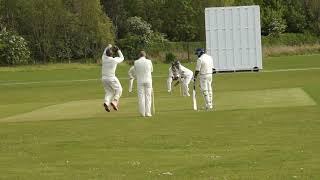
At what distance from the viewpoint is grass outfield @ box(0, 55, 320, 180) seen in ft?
41.3

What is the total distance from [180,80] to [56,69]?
42954 mm

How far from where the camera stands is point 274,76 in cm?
5066

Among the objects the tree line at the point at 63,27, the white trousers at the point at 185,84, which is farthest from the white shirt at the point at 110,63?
the tree line at the point at 63,27

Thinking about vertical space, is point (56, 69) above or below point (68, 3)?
below

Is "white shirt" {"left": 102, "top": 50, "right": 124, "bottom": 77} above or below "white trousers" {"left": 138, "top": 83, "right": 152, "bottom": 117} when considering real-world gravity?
above

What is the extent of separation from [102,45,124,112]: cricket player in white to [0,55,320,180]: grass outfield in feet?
2.14

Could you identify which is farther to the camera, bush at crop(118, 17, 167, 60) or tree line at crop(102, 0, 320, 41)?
tree line at crop(102, 0, 320, 41)

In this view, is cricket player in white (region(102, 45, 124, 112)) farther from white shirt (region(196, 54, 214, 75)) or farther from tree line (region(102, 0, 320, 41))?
tree line (region(102, 0, 320, 41))

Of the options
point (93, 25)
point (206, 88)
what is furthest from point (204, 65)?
point (93, 25)

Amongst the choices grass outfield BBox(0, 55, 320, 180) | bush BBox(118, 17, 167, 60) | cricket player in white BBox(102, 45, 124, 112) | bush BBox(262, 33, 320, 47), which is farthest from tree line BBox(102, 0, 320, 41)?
cricket player in white BBox(102, 45, 124, 112)

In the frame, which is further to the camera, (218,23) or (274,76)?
(218,23)

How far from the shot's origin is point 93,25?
85.2 metres

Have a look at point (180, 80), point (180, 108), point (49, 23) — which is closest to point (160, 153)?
point (180, 108)

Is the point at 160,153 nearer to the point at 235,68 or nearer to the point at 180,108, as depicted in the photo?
the point at 180,108
